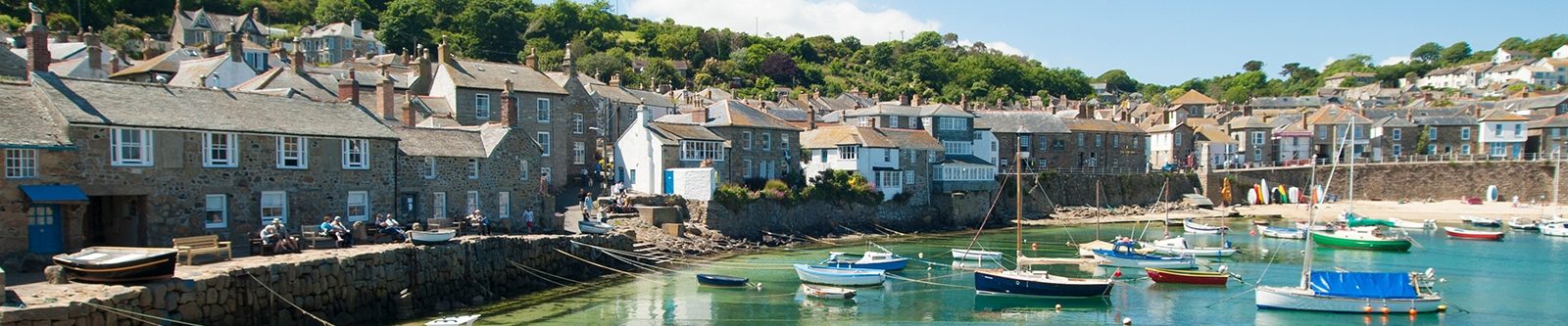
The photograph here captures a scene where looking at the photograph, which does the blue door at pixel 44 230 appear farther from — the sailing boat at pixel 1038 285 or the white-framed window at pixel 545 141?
the white-framed window at pixel 545 141

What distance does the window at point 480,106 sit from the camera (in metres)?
51.8

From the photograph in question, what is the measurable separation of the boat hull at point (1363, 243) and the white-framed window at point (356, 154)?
4692 cm

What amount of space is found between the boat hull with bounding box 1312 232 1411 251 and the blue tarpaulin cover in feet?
74.7

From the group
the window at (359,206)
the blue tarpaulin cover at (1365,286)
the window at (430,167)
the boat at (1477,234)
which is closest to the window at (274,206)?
the window at (359,206)

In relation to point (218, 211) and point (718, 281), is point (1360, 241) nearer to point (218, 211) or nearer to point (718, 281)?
point (718, 281)

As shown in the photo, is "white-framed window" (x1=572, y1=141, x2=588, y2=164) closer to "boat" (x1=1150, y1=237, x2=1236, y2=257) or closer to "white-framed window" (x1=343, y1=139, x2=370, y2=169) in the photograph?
"white-framed window" (x1=343, y1=139, x2=370, y2=169)

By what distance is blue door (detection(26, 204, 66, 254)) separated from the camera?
2600 cm

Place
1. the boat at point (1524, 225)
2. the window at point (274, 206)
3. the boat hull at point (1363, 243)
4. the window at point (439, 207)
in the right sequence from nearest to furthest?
1. the window at point (274, 206)
2. the window at point (439, 207)
3. the boat hull at point (1363, 243)
4. the boat at point (1524, 225)

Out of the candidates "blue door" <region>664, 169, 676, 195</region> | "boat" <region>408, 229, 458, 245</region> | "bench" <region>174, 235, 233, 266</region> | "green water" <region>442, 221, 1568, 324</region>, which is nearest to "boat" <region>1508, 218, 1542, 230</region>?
"green water" <region>442, 221, 1568, 324</region>

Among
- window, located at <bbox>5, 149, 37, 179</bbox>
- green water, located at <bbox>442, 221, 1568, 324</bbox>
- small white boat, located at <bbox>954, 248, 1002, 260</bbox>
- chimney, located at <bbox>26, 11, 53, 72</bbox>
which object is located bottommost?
→ green water, located at <bbox>442, 221, 1568, 324</bbox>

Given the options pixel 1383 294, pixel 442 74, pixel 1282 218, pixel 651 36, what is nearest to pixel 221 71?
pixel 442 74

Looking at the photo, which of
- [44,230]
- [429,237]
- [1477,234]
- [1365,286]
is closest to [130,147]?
[44,230]

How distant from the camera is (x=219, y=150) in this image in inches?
1213

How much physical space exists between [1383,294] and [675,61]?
10463 cm
